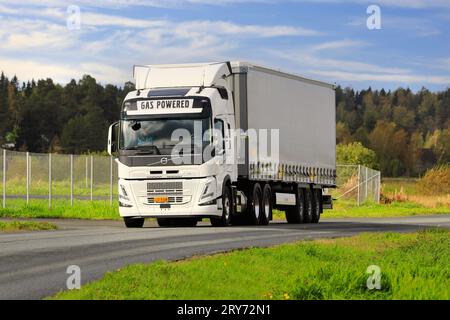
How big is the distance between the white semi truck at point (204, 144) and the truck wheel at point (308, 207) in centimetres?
256

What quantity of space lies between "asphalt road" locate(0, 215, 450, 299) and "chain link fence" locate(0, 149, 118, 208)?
13.2m

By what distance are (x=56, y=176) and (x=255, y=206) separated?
37.4ft

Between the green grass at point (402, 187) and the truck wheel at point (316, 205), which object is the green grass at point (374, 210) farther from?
the green grass at point (402, 187)

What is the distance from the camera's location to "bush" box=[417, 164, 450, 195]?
231 ft

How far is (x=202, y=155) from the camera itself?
2845cm

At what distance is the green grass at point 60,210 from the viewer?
124 ft

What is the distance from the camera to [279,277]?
47.6 ft

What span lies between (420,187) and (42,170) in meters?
37.6

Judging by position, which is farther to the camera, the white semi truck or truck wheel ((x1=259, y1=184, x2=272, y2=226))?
truck wheel ((x1=259, y1=184, x2=272, y2=226))

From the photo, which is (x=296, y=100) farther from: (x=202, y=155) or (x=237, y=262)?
(x=237, y=262)

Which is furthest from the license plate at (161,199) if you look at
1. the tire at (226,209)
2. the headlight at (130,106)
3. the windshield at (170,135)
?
the headlight at (130,106)

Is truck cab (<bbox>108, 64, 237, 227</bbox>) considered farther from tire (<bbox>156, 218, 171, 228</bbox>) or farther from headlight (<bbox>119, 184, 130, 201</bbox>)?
tire (<bbox>156, 218, 171, 228</bbox>)

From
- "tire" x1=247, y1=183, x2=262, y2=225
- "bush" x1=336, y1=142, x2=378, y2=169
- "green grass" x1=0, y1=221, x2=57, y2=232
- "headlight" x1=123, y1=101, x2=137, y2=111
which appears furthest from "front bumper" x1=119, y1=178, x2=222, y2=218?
"bush" x1=336, y1=142, x2=378, y2=169
